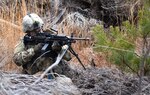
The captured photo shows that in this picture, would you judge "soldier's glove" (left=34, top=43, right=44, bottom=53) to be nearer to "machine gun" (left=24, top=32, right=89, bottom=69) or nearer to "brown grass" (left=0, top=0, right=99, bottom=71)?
"machine gun" (left=24, top=32, right=89, bottom=69)

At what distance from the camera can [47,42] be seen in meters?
4.36

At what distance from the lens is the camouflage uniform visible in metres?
4.44

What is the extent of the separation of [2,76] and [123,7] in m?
5.55

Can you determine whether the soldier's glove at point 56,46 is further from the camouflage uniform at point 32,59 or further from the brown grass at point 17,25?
the brown grass at point 17,25

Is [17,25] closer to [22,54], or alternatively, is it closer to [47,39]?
[22,54]

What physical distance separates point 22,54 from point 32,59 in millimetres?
160

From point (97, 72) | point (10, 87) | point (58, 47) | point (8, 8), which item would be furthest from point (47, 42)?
point (8, 8)

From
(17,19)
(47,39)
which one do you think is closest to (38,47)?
(47,39)

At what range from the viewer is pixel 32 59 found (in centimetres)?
457

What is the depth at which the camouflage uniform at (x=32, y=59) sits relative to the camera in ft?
14.6

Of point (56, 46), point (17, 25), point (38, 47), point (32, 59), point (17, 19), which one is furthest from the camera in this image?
point (17, 19)

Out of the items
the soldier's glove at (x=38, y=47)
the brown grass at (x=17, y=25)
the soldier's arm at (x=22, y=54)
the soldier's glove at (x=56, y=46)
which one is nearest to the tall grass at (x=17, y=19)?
the brown grass at (x=17, y=25)

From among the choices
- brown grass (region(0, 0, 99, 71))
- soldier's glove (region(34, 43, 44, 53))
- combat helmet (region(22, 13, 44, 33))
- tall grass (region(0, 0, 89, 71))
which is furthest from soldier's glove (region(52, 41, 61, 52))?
brown grass (region(0, 0, 99, 71))

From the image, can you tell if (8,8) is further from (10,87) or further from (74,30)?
(10,87)
